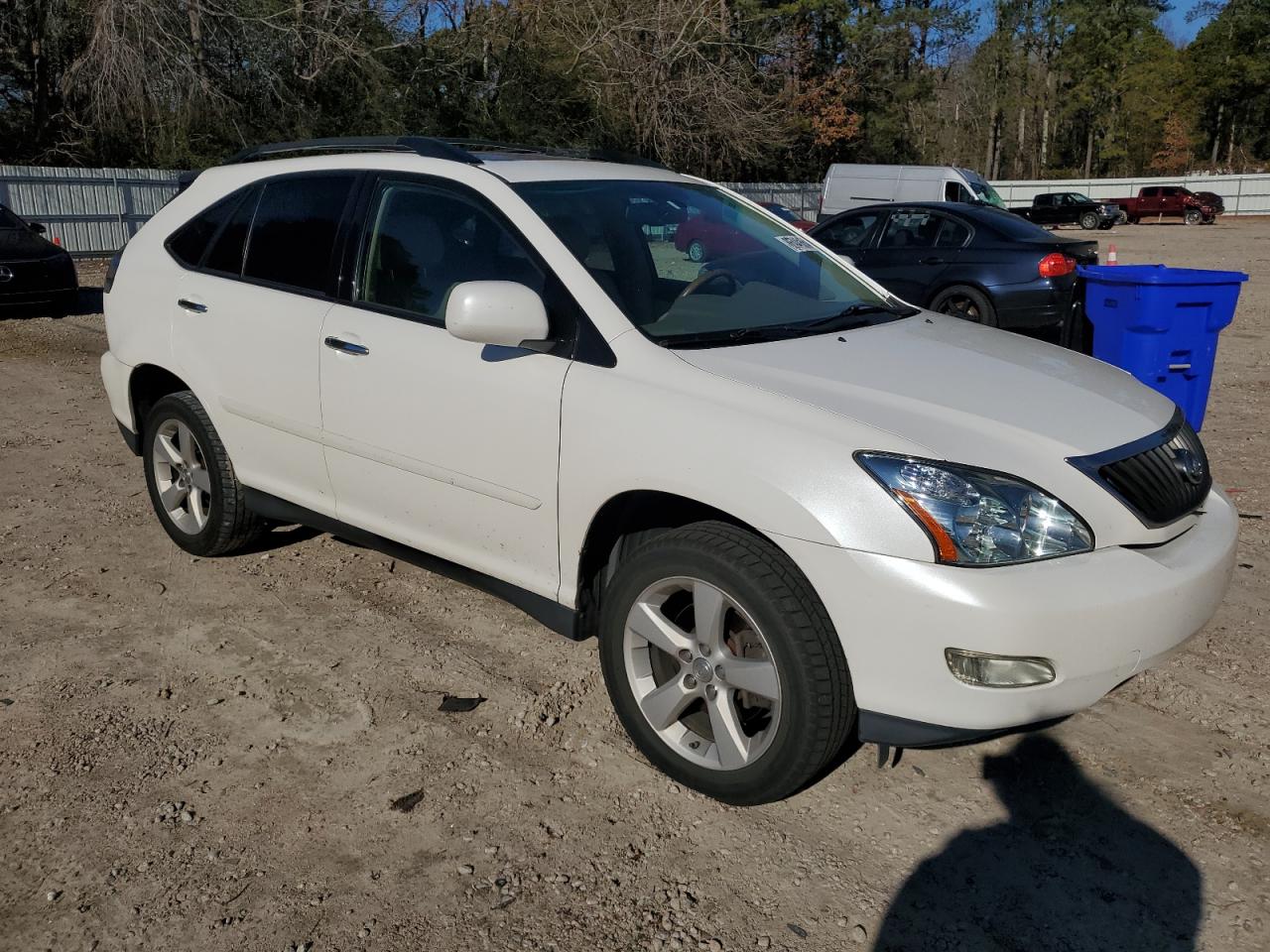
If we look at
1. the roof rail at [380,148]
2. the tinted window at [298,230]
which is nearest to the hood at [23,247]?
the roof rail at [380,148]

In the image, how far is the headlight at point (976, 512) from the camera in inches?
108

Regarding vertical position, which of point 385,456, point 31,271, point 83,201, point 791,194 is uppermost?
point 791,194

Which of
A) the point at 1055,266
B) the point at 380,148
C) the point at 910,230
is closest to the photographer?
the point at 380,148

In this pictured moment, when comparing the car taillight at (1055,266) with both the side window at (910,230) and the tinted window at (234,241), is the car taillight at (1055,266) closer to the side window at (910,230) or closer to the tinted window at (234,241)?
the side window at (910,230)

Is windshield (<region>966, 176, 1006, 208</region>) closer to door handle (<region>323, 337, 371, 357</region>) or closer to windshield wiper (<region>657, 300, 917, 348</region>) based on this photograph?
windshield wiper (<region>657, 300, 917, 348</region>)

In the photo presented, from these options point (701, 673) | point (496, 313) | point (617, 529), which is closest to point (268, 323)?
point (496, 313)

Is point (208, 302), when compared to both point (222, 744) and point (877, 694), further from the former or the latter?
point (877, 694)

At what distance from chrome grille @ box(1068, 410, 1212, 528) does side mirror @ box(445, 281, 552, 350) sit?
1.55m

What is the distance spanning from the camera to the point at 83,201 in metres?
21.9

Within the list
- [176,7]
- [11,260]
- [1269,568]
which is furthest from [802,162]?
[1269,568]

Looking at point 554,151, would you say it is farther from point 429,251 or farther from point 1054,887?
point 1054,887

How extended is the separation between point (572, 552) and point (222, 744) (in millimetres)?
1249

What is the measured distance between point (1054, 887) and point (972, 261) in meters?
9.24

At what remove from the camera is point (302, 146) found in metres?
4.60
